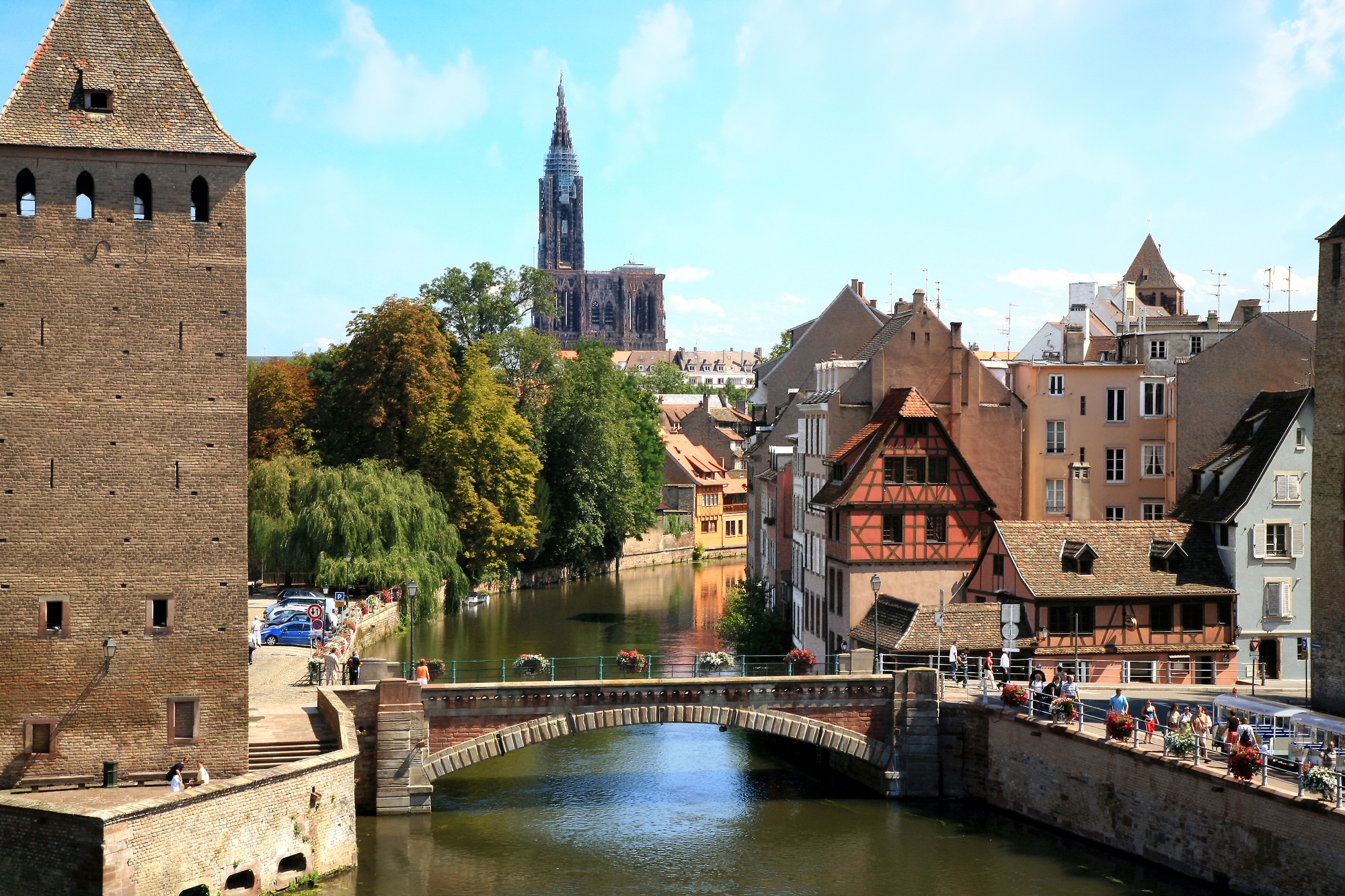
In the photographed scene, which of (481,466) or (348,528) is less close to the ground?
(481,466)

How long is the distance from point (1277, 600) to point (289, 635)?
2850 cm

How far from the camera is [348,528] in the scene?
59594mm

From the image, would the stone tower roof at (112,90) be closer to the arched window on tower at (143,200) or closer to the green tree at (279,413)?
→ the arched window on tower at (143,200)

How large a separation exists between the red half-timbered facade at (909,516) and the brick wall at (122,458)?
17229 mm

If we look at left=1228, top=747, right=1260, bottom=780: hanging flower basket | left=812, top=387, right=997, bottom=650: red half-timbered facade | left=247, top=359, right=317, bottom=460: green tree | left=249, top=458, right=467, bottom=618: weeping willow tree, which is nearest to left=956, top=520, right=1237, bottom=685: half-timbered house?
left=812, top=387, right=997, bottom=650: red half-timbered facade

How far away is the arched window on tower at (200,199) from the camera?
3012 centimetres

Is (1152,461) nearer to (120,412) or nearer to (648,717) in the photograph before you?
(648,717)

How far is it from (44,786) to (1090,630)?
79.3 ft

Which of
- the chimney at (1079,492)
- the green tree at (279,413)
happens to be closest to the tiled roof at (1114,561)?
the chimney at (1079,492)

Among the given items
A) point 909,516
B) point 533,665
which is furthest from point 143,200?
point 909,516

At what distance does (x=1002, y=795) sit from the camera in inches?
1362

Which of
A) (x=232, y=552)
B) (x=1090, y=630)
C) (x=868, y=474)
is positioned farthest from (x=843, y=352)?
(x=232, y=552)

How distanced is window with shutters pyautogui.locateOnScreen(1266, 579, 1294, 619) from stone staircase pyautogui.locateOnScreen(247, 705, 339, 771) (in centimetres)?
→ 2380

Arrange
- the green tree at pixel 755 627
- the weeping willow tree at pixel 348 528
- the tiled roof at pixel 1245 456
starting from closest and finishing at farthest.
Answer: the tiled roof at pixel 1245 456, the green tree at pixel 755 627, the weeping willow tree at pixel 348 528
